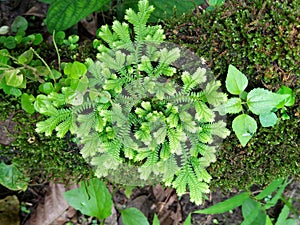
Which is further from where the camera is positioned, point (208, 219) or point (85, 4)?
point (208, 219)

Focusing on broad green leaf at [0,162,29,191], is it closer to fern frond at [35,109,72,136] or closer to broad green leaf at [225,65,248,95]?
fern frond at [35,109,72,136]

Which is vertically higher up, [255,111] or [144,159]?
[255,111]

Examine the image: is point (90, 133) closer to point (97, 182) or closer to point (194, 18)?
point (97, 182)

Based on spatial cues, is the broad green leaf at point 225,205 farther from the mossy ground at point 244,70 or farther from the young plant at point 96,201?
the young plant at point 96,201

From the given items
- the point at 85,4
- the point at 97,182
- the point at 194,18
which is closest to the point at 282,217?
the point at 97,182

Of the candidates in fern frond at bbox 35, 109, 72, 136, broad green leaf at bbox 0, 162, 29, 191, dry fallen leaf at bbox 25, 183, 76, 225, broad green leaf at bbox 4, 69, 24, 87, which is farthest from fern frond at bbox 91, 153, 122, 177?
dry fallen leaf at bbox 25, 183, 76, 225

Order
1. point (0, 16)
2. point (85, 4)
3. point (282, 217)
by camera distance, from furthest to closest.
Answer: point (0, 16) → point (282, 217) → point (85, 4)

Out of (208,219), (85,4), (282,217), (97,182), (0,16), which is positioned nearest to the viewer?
(85,4)

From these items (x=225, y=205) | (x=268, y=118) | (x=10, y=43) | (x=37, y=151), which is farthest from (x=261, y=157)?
(x=10, y=43)

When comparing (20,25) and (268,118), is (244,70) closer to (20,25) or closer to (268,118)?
(268,118)
